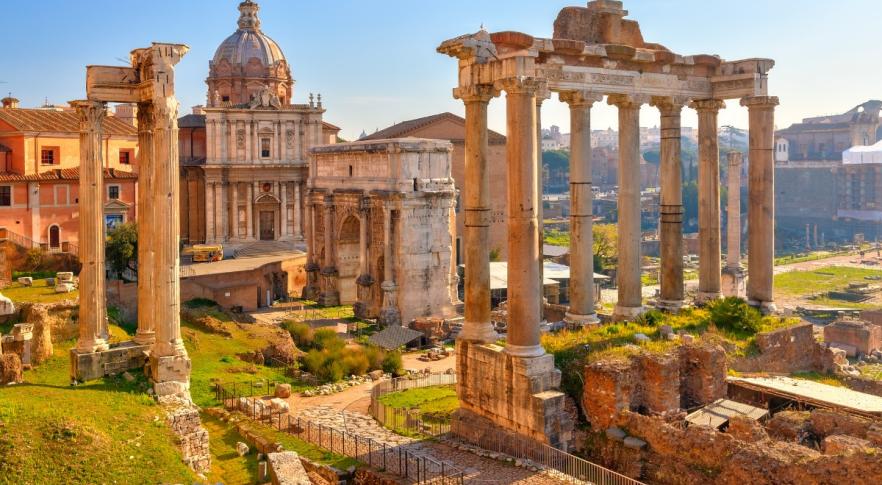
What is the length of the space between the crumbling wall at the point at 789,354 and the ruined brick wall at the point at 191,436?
1119 centimetres

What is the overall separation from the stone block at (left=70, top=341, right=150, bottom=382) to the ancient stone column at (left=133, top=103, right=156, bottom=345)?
0.34 m

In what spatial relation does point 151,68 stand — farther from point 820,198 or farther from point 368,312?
point 820,198

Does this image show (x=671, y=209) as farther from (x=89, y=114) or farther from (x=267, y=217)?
(x=267, y=217)

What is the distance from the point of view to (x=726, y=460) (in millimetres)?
13547

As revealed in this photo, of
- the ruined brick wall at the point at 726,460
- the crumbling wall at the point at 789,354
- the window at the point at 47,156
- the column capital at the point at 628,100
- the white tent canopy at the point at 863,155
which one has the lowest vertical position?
the ruined brick wall at the point at 726,460

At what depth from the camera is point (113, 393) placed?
55.6 feet

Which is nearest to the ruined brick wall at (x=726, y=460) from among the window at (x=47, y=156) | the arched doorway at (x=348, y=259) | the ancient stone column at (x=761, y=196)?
the ancient stone column at (x=761, y=196)

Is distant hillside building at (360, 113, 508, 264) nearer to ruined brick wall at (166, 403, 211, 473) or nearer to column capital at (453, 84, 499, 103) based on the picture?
column capital at (453, 84, 499, 103)

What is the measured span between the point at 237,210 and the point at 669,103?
36710 mm

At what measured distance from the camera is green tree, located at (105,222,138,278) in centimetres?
3553

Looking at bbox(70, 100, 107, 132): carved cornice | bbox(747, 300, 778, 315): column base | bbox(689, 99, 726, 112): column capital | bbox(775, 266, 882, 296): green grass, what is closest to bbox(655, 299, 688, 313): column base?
bbox(747, 300, 778, 315): column base

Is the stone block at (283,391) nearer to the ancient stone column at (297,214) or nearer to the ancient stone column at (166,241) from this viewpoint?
the ancient stone column at (166,241)

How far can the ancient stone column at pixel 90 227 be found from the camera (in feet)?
60.0

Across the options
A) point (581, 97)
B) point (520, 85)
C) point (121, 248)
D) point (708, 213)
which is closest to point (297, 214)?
point (121, 248)
